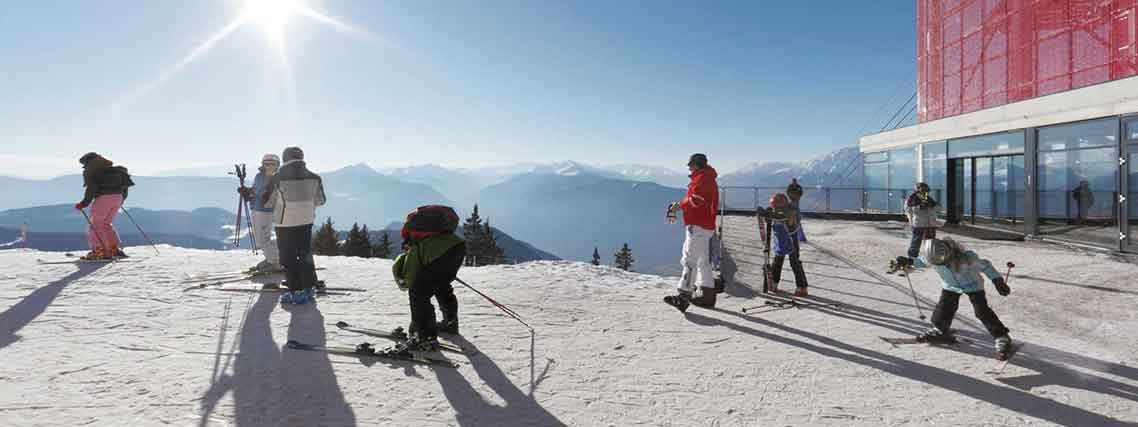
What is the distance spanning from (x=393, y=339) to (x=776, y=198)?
535 centimetres

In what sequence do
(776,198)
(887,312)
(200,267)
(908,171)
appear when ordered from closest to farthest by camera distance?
(887,312), (776,198), (200,267), (908,171)

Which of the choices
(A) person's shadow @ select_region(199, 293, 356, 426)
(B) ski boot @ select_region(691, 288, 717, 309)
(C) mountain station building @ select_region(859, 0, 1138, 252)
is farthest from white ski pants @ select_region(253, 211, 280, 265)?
(C) mountain station building @ select_region(859, 0, 1138, 252)

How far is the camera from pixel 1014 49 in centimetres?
1845

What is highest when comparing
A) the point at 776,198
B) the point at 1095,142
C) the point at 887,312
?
the point at 1095,142

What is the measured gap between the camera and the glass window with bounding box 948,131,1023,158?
555 inches

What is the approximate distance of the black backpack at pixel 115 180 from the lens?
827cm

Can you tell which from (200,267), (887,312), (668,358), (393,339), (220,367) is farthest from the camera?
(200,267)

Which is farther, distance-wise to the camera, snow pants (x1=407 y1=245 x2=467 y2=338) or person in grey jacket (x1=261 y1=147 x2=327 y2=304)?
person in grey jacket (x1=261 y1=147 x2=327 y2=304)

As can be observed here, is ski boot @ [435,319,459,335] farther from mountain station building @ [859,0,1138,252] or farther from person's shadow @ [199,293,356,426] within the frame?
mountain station building @ [859,0,1138,252]

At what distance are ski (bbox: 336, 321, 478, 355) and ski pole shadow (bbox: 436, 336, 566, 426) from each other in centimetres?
34

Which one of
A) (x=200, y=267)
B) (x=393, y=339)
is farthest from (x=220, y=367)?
(x=200, y=267)

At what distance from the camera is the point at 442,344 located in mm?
4301

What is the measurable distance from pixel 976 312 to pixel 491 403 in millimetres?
4331

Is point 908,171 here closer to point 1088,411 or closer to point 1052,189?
point 1052,189
